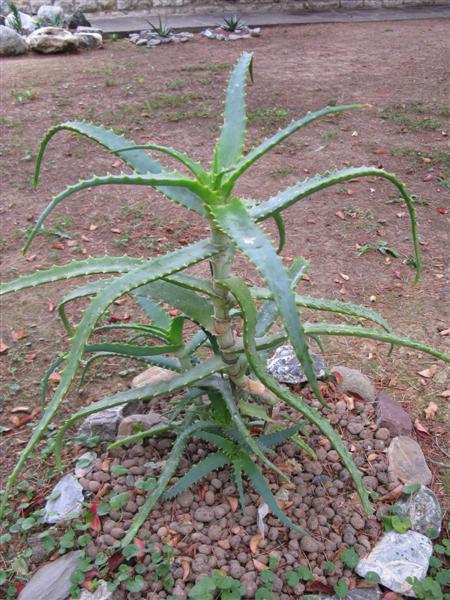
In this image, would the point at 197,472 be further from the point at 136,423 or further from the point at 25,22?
the point at 25,22

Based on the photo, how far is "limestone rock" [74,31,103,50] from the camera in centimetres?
726

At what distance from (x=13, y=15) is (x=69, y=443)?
312 inches

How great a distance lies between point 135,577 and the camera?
5.49ft

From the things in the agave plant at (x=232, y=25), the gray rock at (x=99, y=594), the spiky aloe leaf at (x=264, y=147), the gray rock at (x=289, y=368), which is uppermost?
the agave plant at (x=232, y=25)

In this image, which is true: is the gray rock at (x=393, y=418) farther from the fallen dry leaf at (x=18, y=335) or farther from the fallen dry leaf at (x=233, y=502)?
the fallen dry leaf at (x=18, y=335)

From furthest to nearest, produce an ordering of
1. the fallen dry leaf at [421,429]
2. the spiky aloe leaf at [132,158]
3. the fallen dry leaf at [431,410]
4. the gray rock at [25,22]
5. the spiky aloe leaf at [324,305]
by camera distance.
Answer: the gray rock at [25,22] < the fallen dry leaf at [431,410] < the fallen dry leaf at [421,429] < the spiky aloe leaf at [324,305] < the spiky aloe leaf at [132,158]

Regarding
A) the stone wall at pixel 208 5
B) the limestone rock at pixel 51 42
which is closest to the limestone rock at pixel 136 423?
the limestone rock at pixel 51 42

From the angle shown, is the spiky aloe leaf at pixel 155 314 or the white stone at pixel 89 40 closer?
the spiky aloe leaf at pixel 155 314

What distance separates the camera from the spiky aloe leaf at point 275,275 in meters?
1.10

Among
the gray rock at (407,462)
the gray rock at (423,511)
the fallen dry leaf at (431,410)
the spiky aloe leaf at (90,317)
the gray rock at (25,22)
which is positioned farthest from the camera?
the gray rock at (25,22)

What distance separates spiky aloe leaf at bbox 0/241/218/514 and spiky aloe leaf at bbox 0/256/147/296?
8cm

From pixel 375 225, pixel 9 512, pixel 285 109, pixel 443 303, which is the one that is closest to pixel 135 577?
pixel 9 512

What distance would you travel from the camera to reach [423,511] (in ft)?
6.13

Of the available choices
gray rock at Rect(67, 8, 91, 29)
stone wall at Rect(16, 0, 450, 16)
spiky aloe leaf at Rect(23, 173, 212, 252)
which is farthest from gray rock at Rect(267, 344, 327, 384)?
stone wall at Rect(16, 0, 450, 16)
